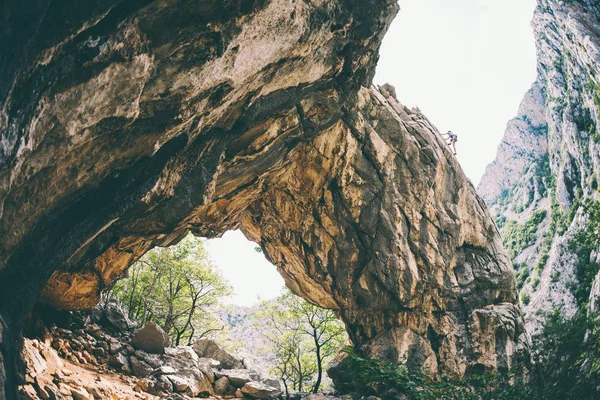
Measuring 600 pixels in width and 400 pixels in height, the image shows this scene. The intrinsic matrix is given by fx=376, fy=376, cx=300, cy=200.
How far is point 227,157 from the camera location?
11844 millimetres

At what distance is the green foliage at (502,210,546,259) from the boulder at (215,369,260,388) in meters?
67.6

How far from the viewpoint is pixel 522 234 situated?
2795 inches

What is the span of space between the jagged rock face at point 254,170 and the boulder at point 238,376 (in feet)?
16.0

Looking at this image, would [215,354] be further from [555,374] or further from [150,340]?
[555,374]

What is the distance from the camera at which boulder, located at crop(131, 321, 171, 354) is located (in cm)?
1588

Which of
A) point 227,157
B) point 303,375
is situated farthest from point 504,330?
point 227,157

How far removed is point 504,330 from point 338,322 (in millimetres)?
10363

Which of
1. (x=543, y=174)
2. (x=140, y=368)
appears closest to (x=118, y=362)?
(x=140, y=368)

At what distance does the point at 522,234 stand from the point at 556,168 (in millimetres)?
15932

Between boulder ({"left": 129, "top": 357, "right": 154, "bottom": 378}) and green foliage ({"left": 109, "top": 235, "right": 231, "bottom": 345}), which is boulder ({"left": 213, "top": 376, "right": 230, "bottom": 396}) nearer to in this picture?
boulder ({"left": 129, "top": 357, "right": 154, "bottom": 378})

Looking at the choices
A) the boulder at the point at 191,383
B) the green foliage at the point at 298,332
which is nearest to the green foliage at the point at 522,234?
the green foliage at the point at 298,332

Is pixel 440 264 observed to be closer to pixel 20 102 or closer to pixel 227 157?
pixel 227 157

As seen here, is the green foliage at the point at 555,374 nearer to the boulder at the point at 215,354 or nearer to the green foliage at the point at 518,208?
the boulder at the point at 215,354

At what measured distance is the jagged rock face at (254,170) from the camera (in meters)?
6.09
